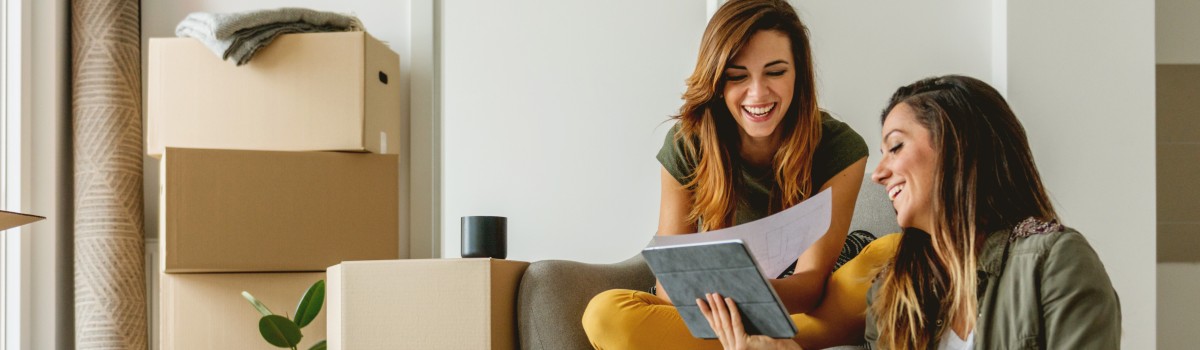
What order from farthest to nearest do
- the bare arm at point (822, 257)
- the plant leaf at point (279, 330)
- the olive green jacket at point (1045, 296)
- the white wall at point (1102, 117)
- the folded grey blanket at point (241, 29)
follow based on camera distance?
the white wall at point (1102, 117) → the folded grey blanket at point (241, 29) → the plant leaf at point (279, 330) → the bare arm at point (822, 257) → the olive green jacket at point (1045, 296)

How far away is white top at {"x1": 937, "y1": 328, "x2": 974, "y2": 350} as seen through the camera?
1.20 metres

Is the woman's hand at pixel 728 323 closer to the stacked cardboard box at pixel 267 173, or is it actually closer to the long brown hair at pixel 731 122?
the long brown hair at pixel 731 122

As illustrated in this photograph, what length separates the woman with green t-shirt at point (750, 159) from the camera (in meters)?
1.50

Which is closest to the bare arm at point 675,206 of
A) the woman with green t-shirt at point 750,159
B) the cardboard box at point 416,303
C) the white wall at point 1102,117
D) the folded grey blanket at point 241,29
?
the woman with green t-shirt at point 750,159

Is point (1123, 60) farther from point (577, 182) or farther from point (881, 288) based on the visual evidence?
point (881, 288)

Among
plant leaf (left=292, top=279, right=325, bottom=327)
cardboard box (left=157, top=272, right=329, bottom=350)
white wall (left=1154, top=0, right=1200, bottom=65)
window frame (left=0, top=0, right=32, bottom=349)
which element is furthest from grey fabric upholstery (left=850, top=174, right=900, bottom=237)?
window frame (left=0, top=0, right=32, bottom=349)

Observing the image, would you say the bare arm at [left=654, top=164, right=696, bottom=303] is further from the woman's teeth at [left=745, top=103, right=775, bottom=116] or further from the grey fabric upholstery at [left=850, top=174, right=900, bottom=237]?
the grey fabric upholstery at [left=850, top=174, right=900, bottom=237]

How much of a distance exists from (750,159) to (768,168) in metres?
0.03

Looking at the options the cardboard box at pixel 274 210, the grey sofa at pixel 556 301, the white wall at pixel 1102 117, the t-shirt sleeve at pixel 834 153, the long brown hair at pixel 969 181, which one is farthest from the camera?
the white wall at pixel 1102 117

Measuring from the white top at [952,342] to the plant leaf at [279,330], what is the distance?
1.13 metres

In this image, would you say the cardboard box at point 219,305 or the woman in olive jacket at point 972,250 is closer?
the woman in olive jacket at point 972,250

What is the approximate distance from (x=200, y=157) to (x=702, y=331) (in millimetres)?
1220

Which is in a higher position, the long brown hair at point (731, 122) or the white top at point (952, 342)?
the long brown hair at point (731, 122)

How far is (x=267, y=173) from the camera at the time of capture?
215 centimetres
